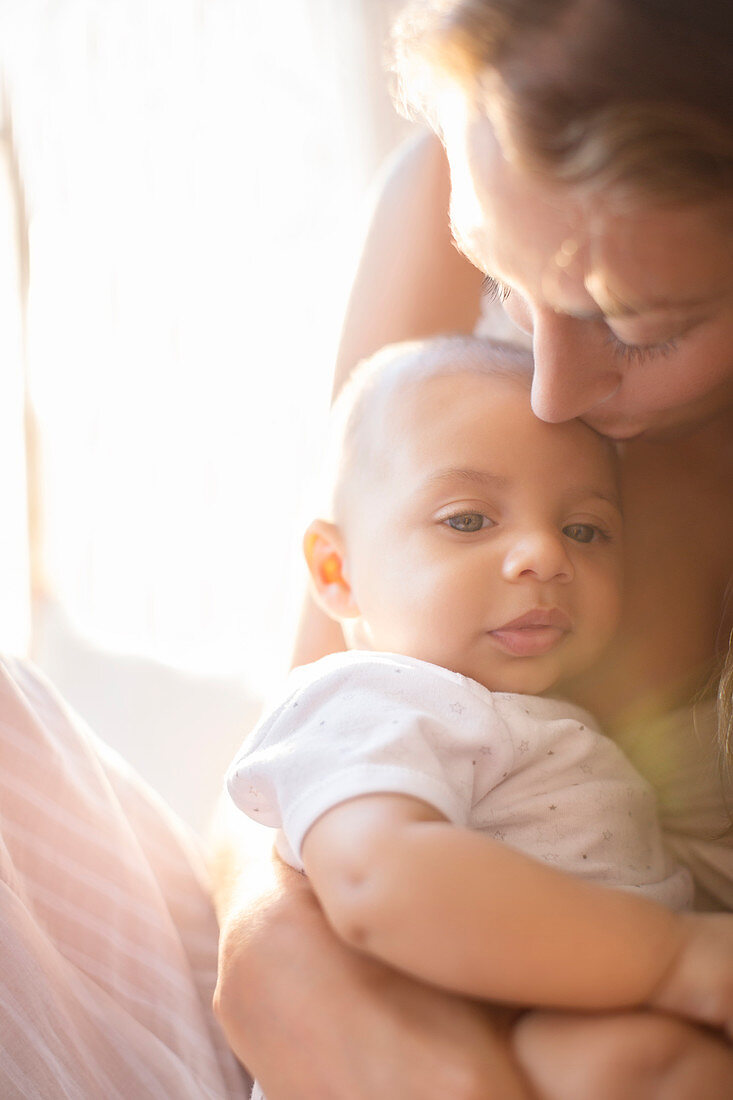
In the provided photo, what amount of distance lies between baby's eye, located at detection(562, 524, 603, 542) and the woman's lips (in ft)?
0.30

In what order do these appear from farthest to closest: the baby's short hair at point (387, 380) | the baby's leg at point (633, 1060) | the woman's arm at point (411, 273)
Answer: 1. the woman's arm at point (411, 273)
2. the baby's short hair at point (387, 380)
3. the baby's leg at point (633, 1060)

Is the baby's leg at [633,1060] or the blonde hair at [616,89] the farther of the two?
the blonde hair at [616,89]

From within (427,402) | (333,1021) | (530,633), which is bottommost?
(333,1021)

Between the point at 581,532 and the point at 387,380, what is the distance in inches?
9.5

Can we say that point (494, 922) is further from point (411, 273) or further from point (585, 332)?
point (411, 273)

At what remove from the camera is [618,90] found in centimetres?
74

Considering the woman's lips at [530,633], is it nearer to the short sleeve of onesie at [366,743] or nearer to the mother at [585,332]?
the short sleeve of onesie at [366,743]

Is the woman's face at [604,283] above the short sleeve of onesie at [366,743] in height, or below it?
above

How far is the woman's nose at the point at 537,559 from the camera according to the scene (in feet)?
2.84

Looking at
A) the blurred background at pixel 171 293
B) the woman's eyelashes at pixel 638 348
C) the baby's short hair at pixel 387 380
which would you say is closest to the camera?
the woman's eyelashes at pixel 638 348

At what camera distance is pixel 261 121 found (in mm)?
2705

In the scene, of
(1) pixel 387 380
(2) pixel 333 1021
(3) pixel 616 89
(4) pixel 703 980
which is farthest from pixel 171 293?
(4) pixel 703 980

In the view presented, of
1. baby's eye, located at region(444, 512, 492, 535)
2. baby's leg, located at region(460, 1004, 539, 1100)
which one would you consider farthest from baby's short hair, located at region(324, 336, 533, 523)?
baby's leg, located at region(460, 1004, 539, 1100)

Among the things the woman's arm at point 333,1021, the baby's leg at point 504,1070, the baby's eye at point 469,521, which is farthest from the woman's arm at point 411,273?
the baby's leg at point 504,1070
